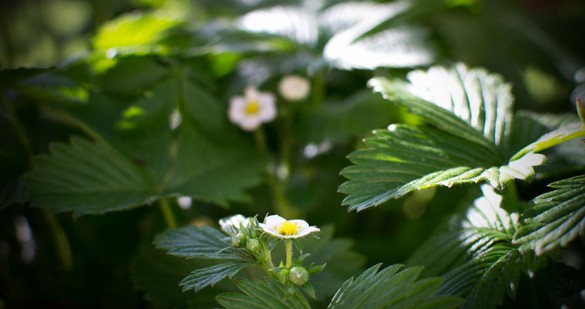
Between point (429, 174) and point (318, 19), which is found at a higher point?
point (318, 19)

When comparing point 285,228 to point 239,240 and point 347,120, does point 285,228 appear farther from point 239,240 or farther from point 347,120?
point 347,120

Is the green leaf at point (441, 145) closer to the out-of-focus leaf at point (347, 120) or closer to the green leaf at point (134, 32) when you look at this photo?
the out-of-focus leaf at point (347, 120)

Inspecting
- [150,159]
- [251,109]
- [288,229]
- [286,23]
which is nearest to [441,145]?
[288,229]

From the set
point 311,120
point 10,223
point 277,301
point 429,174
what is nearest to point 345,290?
point 277,301

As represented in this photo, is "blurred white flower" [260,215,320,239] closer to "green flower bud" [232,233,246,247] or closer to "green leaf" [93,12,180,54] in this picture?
"green flower bud" [232,233,246,247]

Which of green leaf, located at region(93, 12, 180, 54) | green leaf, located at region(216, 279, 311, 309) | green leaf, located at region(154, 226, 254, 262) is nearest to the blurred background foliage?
green leaf, located at region(93, 12, 180, 54)

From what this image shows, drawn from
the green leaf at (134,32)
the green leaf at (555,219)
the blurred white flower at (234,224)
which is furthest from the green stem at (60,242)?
the green leaf at (555,219)

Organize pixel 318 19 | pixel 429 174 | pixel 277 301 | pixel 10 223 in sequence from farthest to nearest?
pixel 318 19 → pixel 10 223 → pixel 429 174 → pixel 277 301

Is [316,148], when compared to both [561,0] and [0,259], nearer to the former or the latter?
[0,259]
